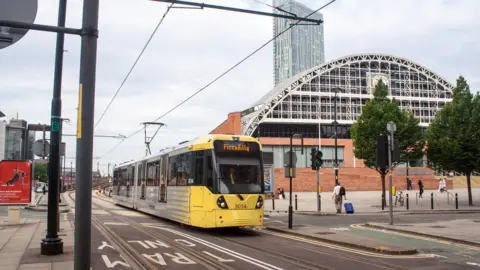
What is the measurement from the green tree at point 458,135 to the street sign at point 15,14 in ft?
105

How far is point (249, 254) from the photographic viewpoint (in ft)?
37.8

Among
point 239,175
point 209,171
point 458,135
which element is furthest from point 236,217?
point 458,135

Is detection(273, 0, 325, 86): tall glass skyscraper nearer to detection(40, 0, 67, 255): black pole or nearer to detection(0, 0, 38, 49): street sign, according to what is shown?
detection(40, 0, 67, 255): black pole

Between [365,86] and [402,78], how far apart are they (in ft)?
36.1

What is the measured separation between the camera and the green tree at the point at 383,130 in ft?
109

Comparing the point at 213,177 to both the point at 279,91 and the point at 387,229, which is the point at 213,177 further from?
the point at 279,91

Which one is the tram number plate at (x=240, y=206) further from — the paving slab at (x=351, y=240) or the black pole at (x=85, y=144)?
the black pole at (x=85, y=144)

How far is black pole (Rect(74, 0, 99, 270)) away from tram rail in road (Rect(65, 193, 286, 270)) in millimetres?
4112

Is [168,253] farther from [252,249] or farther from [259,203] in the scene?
[259,203]

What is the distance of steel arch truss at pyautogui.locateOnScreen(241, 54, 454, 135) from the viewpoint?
95938 mm

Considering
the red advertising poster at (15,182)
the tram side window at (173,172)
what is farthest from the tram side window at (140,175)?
the red advertising poster at (15,182)

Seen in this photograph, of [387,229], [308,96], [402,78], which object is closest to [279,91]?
[308,96]

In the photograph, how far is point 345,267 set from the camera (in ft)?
31.7

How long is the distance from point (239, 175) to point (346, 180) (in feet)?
186
